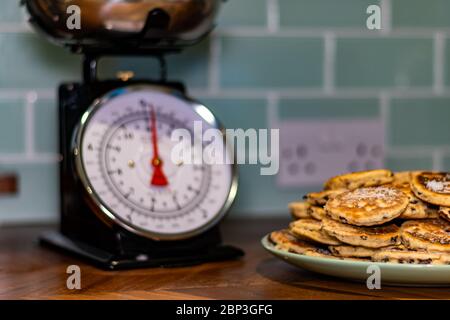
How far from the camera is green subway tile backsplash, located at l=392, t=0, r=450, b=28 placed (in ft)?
5.29

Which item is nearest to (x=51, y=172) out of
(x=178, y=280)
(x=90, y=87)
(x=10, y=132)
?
(x=10, y=132)

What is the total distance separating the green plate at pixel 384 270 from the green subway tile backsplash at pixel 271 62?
651 millimetres

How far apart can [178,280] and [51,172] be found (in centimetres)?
57

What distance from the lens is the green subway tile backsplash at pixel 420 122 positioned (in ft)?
5.33

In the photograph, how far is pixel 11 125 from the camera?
1.47 meters

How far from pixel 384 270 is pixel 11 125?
32.2 inches

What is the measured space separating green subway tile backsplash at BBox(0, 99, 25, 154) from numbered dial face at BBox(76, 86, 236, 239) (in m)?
0.40

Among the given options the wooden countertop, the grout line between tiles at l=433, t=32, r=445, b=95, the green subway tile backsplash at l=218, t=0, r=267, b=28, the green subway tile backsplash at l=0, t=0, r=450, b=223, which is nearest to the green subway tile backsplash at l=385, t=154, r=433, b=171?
the green subway tile backsplash at l=0, t=0, r=450, b=223

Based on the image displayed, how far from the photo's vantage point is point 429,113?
1642mm

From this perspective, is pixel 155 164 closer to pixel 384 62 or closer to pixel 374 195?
pixel 374 195

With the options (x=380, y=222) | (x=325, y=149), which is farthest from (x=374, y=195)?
(x=325, y=149)

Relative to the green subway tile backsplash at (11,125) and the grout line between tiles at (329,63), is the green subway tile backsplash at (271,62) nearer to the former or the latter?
the grout line between tiles at (329,63)
